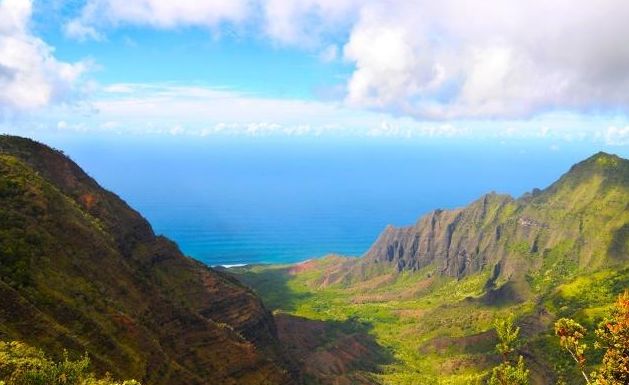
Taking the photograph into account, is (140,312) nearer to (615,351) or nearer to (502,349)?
(502,349)

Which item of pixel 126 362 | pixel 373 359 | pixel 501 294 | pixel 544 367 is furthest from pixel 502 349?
pixel 501 294

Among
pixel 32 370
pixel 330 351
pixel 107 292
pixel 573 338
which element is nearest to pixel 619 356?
pixel 573 338

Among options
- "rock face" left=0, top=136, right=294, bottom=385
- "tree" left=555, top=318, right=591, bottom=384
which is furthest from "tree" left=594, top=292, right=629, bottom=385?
"rock face" left=0, top=136, right=294, bottom=385

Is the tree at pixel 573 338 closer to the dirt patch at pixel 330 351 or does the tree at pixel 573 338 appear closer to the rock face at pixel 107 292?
the rock face at pixel 107 292

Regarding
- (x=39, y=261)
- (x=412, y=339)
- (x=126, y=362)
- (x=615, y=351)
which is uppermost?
(x=39, y=261)

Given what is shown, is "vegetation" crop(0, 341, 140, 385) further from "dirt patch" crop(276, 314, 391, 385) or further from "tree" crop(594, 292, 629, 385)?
"dirt patch" crop(276, 314, 391, 385)

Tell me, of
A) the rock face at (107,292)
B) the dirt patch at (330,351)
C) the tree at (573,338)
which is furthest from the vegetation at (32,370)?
the dirt patch at (330,351)
